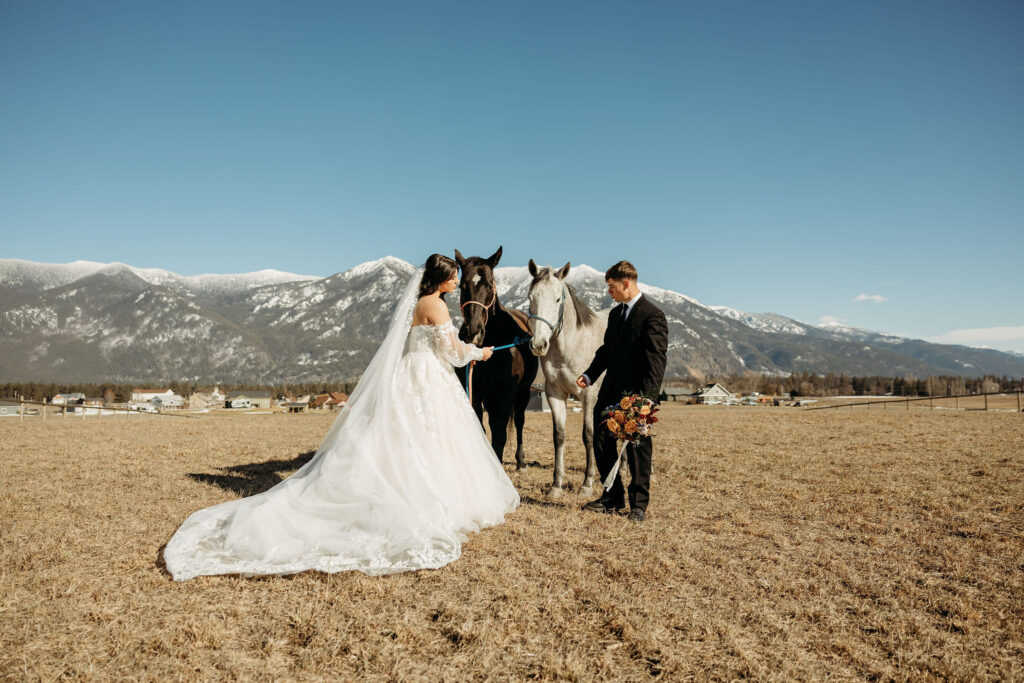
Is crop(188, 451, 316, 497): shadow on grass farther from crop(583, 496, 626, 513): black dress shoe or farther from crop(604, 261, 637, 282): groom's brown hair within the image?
crop(604, 261, 637, 282): groom's brown hair

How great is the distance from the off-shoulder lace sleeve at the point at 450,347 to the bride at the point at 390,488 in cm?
1

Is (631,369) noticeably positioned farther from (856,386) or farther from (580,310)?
(856,386)

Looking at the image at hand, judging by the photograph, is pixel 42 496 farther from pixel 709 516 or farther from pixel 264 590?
pixel 709 516

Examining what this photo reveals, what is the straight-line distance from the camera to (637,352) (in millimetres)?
7352

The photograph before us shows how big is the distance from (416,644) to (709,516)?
16.5 feet

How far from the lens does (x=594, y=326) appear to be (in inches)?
375

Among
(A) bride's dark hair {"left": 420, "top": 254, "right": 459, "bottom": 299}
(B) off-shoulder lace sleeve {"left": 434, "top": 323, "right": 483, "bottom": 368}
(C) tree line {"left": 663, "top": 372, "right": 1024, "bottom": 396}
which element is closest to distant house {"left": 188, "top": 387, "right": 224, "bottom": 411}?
(C) tree line {"left": 663, "top": 372, "right": 1024, "bottom": 396}

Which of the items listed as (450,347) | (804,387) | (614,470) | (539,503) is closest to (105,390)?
(539,503)

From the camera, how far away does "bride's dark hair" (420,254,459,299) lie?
7152mm

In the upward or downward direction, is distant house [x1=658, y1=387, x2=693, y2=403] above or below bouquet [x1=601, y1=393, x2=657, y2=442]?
below

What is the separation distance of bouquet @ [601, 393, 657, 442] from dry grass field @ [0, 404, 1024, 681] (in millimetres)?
1140

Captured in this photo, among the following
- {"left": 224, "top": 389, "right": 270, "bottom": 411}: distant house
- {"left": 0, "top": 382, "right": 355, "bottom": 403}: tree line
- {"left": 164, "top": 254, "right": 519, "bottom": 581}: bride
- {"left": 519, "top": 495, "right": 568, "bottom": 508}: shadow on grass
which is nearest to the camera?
{"left": 164, "top": 254, "right": 519, "bottom": 581}: bride

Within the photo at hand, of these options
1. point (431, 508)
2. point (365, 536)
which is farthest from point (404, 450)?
point (365, 536)

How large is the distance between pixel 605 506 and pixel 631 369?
6.39 ft
